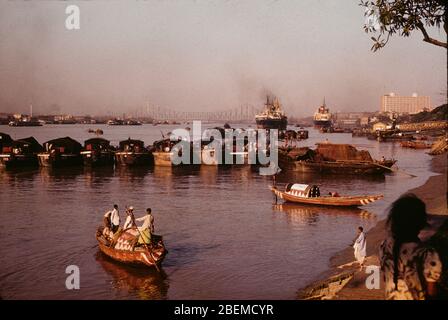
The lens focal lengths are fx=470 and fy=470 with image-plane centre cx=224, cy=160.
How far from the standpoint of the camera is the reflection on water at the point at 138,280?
15.0 metres

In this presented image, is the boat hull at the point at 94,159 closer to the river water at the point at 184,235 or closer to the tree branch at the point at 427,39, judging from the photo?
the river water at the point at 184,235

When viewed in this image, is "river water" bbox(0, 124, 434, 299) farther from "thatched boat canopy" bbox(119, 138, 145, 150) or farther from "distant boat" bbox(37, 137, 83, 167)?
"thatched boat canopy" bbox(119, 138, 145, 150)

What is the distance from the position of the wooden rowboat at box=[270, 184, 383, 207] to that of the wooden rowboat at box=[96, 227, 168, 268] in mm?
15038

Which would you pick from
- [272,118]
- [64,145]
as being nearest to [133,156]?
[64,145]

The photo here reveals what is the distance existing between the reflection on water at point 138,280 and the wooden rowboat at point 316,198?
15171 millimetres

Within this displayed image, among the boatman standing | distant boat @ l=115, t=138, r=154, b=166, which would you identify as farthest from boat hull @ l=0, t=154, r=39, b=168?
the boatman standing

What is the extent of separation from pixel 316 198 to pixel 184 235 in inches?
408

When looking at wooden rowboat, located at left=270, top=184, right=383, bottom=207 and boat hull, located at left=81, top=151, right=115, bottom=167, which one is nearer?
wooden rowboat, located at left=270, top=184, right=383, bottom=207

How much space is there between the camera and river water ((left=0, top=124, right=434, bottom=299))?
15.7m

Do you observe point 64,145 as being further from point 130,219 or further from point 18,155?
point 130,219

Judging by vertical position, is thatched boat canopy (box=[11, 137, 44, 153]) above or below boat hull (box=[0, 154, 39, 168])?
above

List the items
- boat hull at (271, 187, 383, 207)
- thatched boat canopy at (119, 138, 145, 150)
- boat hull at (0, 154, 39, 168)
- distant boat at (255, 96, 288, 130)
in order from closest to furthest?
boat hull at (271, 187, 383, 207)
boat hull at (0, 154, 39, 168)
thatched boat canopy at (119, 138, 145, 150)
distant boat at (255, 96, 288, 130)

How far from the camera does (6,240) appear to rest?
877 inches

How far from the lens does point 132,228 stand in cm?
1736
